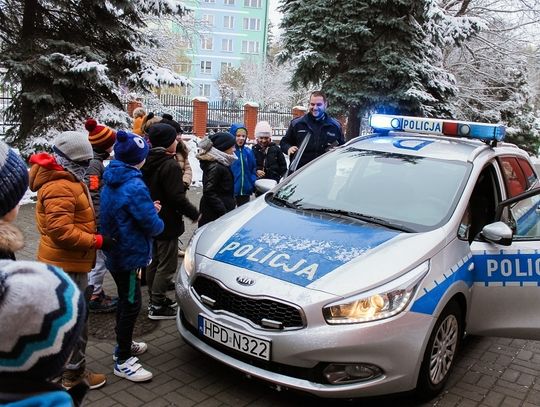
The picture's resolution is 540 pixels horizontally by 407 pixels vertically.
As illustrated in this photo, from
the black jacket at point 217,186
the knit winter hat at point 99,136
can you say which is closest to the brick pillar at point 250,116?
the black jacket at point 217,186

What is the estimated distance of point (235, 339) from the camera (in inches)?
127

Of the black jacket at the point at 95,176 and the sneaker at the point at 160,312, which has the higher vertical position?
the black jacket at the point at 95,176

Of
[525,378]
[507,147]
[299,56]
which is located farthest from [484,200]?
[299,56]

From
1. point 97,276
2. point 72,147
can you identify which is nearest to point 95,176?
point 97,276

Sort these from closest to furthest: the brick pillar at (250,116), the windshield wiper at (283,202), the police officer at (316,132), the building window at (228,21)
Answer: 1. the windshield wiper at (283,202)
2. the police officer at (316,132)
3. the brick pillar at (250,116)
4. the building window at (228,21)

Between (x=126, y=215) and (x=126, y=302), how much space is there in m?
0.58

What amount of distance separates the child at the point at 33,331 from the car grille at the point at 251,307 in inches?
79.7

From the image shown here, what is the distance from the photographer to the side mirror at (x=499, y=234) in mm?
3611

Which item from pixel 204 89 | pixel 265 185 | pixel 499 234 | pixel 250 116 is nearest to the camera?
pixel 499 234

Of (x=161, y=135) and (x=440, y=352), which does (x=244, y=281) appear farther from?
(x=161, y=135)

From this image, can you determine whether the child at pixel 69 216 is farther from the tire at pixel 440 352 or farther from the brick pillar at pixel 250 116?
the brick pillar at pixel 250 116

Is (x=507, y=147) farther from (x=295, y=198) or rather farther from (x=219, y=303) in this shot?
(x=219, y=303)

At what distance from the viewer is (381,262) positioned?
3232 millimetres

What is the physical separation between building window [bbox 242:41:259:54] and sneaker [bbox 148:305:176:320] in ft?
208
